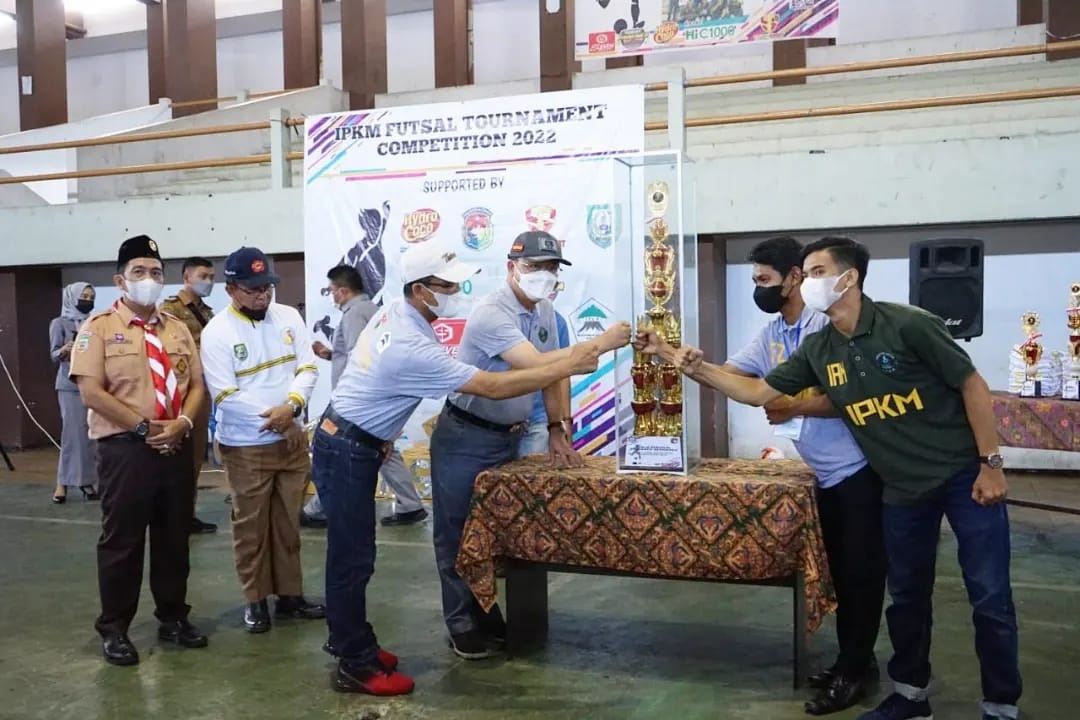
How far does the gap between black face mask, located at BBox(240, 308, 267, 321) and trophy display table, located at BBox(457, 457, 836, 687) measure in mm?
1162

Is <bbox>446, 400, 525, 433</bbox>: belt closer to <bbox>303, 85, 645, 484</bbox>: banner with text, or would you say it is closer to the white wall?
<bbox>303, 85, 645, 484</bbox>: banner with text

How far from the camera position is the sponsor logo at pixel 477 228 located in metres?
6.14

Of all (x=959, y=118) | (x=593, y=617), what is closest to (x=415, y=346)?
(x=593, y=617)

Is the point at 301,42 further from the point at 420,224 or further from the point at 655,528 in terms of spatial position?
the point at 655,528

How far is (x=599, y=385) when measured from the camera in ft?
19.5

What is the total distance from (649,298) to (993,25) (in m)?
8.16

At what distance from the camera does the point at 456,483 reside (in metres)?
3.35

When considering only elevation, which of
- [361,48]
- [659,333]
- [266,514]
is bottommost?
[266,514]

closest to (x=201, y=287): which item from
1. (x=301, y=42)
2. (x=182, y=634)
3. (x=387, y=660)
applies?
(x=182, y=634)

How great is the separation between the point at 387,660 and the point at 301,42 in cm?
960

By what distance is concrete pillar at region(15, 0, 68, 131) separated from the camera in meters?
11.4

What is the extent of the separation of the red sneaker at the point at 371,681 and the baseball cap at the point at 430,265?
1.25m

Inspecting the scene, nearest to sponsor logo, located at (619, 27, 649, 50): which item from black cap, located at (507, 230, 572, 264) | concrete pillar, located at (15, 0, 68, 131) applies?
black cap, located at (507, 230, 572, 264)

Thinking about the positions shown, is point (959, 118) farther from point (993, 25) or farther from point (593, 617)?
point (593, 617)
